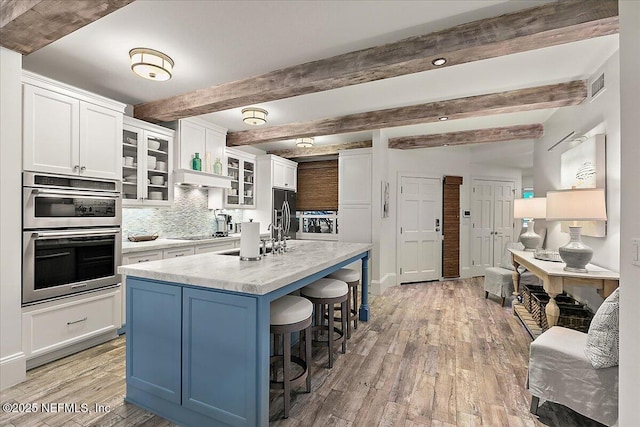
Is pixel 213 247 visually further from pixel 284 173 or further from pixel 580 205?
pixel 580 205

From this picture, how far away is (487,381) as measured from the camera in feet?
7.80

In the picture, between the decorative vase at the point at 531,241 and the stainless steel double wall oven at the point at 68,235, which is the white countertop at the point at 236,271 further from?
the decorative vase at the point at 531,241

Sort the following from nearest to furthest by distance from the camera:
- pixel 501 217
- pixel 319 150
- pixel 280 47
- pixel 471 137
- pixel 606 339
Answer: pixel 606 339, pixel 280 47, pixel 471 137, pixel 319 150, pixel 501 217

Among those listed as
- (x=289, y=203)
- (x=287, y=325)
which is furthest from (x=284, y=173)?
(x=287, y=325)

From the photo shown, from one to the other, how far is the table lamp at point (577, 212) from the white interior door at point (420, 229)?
10.2 ft

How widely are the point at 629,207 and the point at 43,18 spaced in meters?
3.40

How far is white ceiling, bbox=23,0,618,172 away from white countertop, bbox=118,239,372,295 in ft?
5.70

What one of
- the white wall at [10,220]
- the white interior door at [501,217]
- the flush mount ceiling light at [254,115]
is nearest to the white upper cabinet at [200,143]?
the flush mount ceiling light at [254,115]

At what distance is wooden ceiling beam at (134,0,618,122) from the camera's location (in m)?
1.91

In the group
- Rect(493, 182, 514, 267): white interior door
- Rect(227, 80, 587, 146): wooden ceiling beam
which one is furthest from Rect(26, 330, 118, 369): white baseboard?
Rect(493, 182, 514, 267): white interior door

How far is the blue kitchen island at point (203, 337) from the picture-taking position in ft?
5.42

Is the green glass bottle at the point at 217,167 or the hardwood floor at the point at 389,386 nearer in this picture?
the hardwood floor at the point at 389,386

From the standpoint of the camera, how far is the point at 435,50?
2.25 m

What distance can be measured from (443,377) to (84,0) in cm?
355
